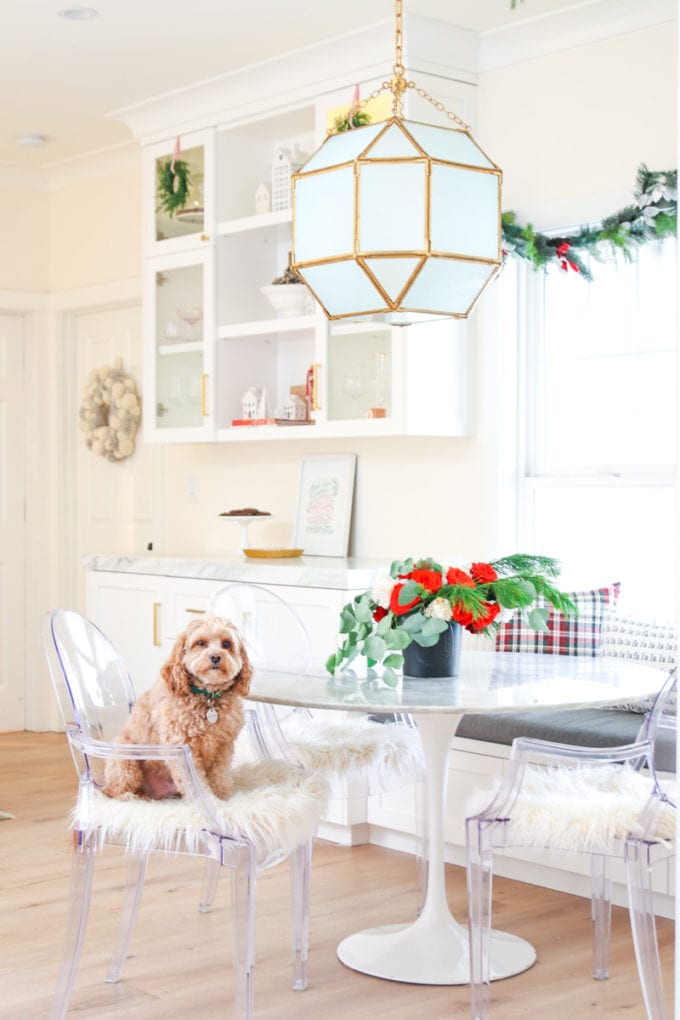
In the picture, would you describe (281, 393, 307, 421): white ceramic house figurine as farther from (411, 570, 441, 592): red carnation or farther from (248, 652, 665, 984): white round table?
(411, 570, 441, 592): red carnation

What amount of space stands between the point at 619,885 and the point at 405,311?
171cm

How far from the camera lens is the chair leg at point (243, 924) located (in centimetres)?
258

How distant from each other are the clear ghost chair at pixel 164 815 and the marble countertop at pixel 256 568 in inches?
41.9

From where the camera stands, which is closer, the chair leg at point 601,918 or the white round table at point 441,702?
the white round table at point 441,702

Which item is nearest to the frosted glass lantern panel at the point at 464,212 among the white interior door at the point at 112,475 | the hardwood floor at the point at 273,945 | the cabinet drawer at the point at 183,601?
the hardwood floor at the point at 273,945

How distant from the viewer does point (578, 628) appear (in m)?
3.92

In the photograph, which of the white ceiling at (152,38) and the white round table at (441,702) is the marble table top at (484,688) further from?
Answer: the white ceiling at (152,38)

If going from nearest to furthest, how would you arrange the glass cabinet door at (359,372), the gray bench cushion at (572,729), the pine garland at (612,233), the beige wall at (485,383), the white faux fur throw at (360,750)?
the white faux fur throw at (360,750)
the gray bench cushion at (572,729)
the pine garland at (612,233)
the beige wall at (485,383)
the glass cabinet door at (359,372)

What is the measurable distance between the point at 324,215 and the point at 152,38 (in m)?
1.86

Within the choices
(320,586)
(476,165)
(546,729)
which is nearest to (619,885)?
(546,729)

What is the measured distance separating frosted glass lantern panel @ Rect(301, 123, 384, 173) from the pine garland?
3.99 feet

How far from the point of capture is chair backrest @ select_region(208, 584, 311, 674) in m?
3.44

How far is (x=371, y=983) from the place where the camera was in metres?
3.05

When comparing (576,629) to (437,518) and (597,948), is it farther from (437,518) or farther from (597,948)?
(597,948)
